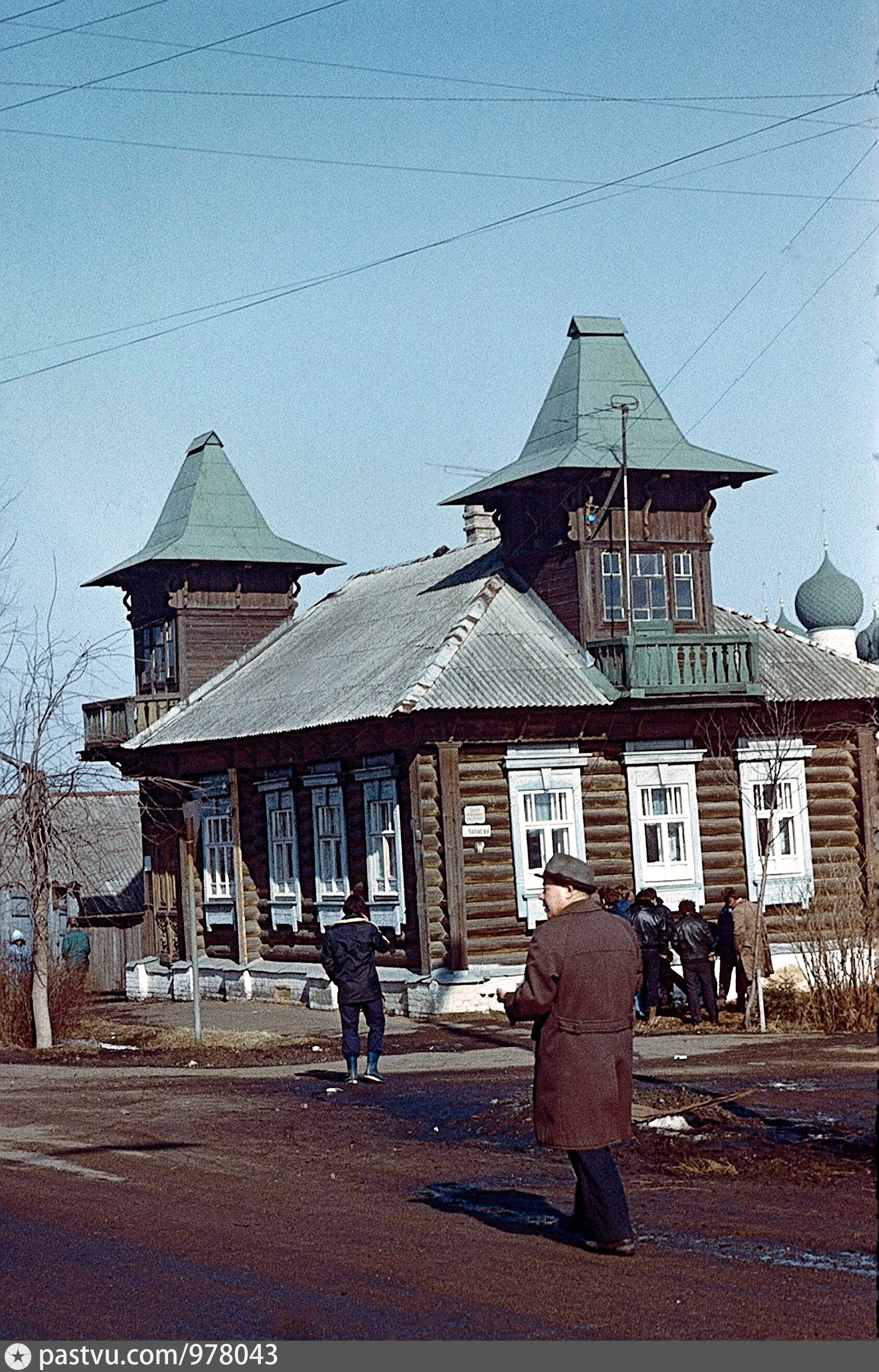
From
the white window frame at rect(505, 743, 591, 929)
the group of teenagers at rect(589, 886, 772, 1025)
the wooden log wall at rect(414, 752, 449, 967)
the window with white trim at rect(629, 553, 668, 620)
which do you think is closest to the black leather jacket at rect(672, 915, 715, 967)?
the group of teenagers at rect(589, 886, 772, 1025)

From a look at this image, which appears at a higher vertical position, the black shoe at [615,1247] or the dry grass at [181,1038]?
the black shoe at [615,1247]

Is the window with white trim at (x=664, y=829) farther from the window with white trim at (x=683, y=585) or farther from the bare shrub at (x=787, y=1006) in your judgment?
the window with white trim at (x=683, y=585)

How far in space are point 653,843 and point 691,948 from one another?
4.76 metres

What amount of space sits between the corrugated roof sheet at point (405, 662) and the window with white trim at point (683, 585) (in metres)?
2.05

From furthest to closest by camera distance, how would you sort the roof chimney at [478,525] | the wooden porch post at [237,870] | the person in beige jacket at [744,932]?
1. the roof chimney at [478,525]
2. the wooden porch post at [237,870]
3. the person in beige jacket at [744,932]

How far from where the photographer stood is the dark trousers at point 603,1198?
8055mm

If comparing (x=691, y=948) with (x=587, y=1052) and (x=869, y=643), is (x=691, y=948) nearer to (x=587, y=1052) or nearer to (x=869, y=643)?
(x=587, y=1052)

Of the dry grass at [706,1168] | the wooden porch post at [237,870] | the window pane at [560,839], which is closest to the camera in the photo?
the dry grass at [706,1168]

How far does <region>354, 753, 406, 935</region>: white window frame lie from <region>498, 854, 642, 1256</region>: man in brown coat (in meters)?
16.9

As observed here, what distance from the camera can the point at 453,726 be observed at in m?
24.4

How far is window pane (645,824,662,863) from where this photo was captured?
25656 mm

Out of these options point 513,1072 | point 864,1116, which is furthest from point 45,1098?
point 864,1116

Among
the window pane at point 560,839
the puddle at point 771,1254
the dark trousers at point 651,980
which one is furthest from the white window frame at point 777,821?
the puddle at point 771,1254

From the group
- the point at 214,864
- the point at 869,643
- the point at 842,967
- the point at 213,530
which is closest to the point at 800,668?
the point at 842,967
